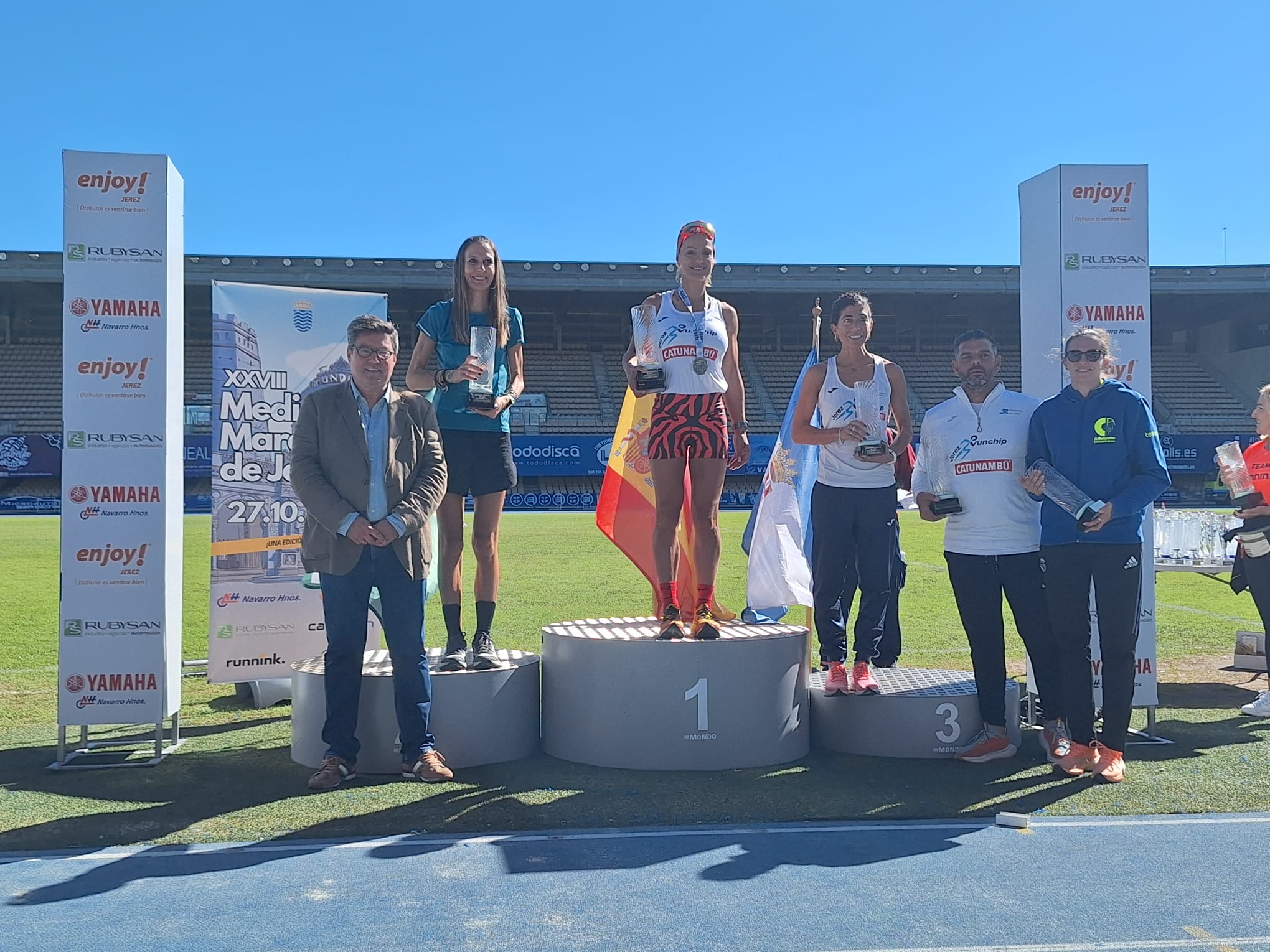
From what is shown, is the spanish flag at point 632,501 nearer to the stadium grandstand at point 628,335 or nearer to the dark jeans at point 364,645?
the dark jeans at point 364,645

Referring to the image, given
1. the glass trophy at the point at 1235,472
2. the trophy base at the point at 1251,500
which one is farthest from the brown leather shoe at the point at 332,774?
the trophy base at the point at 1251,500

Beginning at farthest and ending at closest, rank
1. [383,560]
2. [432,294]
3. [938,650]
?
[432,294] < [938,650] < [383,560]

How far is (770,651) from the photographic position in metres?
4.38

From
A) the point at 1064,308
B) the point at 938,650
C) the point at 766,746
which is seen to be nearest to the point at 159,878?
the point at 766,746

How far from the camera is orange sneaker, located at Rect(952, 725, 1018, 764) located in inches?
175

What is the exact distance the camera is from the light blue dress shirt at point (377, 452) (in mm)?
4160

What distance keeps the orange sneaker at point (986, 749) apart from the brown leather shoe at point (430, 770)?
2.22 metres

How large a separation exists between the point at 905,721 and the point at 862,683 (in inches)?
9.6

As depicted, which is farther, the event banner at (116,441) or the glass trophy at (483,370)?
the event banner at (116,441)

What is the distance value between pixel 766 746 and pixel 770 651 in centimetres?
41

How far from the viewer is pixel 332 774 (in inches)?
160

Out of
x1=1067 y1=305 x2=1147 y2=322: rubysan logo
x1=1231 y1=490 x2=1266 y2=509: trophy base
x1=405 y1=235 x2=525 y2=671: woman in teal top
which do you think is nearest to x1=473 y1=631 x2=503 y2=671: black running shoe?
x1=405 y1=235 x2=525 y2=671: woman in teal top

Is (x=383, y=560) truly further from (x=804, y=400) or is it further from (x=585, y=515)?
(x=585, y=515)

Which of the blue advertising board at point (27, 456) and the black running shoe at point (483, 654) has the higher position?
the blue advertising board at point (27, 456)
